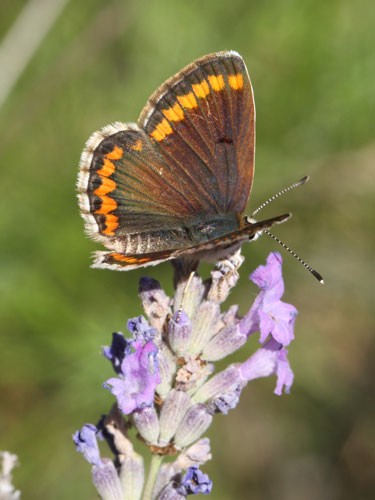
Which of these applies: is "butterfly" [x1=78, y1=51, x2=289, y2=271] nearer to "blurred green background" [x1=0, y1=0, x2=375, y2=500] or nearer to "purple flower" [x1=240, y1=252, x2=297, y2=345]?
"purple flower" [x1=240, y1=252, x2=297, y2=345]

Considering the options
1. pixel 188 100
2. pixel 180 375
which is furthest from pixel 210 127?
pixel 180 375

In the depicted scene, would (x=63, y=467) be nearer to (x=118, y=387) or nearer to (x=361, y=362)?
(x=118, y=387)

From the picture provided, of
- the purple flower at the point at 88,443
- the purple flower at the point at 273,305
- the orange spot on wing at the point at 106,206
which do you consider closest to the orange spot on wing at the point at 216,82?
the orange spot on wing at the point at 106,206

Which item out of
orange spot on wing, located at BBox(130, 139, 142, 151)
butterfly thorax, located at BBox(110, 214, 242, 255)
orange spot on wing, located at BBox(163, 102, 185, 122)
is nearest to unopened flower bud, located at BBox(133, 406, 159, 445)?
butterfly thorax, located at BBox(110, 214, 242, 255)

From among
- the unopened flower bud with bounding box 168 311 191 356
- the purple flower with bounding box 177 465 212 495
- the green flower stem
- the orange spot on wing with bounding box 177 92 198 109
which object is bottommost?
the purple flower with bounding box 177 465 212 495

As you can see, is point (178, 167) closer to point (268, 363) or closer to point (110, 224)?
point (110, 224)

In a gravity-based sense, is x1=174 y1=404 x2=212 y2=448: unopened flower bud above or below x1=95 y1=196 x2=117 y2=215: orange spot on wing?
below

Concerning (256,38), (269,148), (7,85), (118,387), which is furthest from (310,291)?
(118,387)
